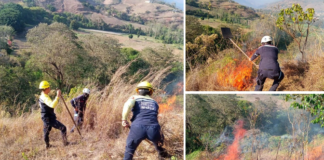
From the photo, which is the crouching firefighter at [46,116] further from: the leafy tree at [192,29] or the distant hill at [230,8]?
the distant hill at [230,8]

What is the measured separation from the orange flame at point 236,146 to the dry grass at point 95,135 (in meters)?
1.56

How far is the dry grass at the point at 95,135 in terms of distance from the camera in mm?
4543

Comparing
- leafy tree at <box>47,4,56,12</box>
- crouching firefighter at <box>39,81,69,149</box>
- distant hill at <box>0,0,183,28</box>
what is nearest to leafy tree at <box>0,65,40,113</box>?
crouching firefighter at <box>39,81,69,149</box>

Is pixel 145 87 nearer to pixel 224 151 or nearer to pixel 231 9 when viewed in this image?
pixel 224 151

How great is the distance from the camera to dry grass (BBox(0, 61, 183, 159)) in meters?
4.54

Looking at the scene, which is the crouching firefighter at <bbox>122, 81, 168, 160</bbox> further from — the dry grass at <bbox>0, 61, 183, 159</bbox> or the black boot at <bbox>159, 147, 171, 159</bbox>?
the dry grass at <bbox>0, 61, 183, 159</bbox>

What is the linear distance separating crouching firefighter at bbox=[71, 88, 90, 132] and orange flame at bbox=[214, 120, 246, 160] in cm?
336

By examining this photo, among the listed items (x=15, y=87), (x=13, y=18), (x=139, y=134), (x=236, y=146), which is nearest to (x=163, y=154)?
(x=139, y=134)

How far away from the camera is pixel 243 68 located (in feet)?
20.4

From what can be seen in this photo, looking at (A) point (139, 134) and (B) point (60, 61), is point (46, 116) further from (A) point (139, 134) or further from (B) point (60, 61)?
(B) point (60, 61)

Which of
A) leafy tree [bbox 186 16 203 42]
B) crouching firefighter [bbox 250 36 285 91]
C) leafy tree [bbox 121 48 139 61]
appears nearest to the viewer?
crouching firefighter [bbox 250 36 285 91]

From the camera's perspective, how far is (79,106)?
570 centimetres

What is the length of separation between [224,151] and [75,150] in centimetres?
346

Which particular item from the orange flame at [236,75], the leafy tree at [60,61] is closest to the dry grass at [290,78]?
the orange flame at [236,75]
